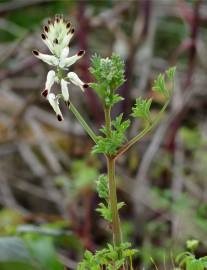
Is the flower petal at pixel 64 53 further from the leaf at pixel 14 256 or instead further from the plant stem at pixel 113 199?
the leaf at pixel 14 256

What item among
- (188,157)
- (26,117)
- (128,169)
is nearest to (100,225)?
(128,169)

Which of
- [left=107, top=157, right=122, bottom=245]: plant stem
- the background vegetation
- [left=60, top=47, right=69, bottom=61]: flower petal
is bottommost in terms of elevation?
[left=107, top=157, right=122, bottom=245]: plant stem

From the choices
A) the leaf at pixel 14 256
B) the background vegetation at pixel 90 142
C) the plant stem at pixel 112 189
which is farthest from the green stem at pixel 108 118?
the background vegetation at pixel 90 142

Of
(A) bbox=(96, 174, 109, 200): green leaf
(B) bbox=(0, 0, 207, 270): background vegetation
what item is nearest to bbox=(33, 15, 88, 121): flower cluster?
(A) bbox=(96, 174, 109, 200): green leaf

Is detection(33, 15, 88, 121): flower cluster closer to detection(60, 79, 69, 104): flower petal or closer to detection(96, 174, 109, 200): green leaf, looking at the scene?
detection(60, 79, 69, 104): flower petal

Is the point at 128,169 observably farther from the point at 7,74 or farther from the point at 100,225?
the point at 7,74

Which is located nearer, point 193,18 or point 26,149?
point 193,18

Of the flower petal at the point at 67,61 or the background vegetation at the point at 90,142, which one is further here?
the background vegetation at the point at 90,142

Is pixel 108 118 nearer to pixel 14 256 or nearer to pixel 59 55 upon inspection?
pixel 59 55

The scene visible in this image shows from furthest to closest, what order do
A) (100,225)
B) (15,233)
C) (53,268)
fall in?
(100,225)
(15,233)
(53,268)

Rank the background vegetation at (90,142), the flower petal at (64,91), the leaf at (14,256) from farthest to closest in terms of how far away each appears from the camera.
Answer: the background vegetation at (90,142), the leaf at (14,256), the flower petal at (64,91)

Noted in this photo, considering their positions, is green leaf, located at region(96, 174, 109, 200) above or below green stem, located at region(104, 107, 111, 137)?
below
